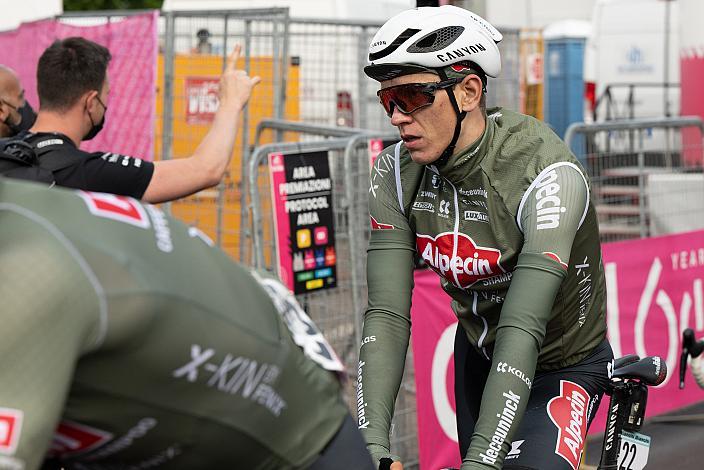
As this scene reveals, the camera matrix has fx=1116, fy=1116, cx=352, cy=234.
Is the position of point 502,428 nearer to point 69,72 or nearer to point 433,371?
point 69,72

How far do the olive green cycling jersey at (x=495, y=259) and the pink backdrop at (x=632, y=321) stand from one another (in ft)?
8.00

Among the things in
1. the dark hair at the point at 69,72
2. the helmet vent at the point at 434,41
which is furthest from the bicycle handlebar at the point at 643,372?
the dark hair at the point at 69,72

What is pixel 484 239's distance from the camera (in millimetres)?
3318

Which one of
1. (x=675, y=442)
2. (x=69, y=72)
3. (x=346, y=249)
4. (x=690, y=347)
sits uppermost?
(x=69, y=72)

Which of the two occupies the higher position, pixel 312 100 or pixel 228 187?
pixel 312 100

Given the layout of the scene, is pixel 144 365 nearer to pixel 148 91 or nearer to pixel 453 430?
pixel 453 430

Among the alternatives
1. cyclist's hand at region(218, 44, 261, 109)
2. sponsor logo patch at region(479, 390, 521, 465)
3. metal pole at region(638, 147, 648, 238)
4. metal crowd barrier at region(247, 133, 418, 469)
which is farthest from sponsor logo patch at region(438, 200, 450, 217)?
metal pole at region(638, 147, 648, 238)

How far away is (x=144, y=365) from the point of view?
180cm

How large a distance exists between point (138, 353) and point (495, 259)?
67.1 inches

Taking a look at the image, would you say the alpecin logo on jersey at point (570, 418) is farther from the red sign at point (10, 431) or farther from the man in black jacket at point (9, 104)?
the man in black jacket at point (9, 104)

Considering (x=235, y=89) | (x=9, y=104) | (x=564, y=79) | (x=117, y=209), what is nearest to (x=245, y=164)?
(x=9, y=104)

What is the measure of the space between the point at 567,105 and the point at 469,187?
17.8m

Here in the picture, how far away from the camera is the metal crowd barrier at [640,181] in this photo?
809cm

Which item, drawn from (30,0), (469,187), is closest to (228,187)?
(469,187)
